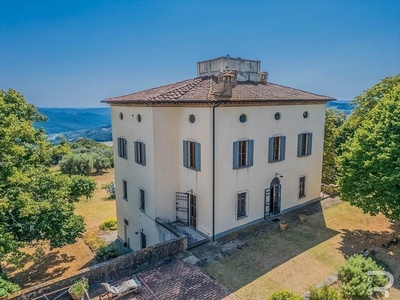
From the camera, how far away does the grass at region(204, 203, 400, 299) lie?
468 inches

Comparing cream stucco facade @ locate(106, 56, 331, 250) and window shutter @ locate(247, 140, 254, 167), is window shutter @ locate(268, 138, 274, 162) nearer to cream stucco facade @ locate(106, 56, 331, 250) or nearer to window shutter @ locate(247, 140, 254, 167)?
cream stucco facade @ locate(106, 56, 331, 250)

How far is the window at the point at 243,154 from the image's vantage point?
1587 cm

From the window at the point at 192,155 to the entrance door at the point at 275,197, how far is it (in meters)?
5.56

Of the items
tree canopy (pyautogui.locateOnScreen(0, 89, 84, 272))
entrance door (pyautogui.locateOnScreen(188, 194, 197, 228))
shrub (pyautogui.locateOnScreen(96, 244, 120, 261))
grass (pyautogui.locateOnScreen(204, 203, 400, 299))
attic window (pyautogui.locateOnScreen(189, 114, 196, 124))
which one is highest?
attic window (pyautogui.locateOnScreen(189, 114, 196, 124))

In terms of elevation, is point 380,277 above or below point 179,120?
below

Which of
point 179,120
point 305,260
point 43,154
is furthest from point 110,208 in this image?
point 305,260

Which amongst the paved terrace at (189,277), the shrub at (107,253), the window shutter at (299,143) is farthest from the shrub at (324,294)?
the shrub at (107,253)

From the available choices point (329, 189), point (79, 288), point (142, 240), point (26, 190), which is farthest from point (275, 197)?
point (26, 190)

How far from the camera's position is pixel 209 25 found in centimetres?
2022

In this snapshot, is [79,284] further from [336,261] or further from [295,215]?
[295,215]

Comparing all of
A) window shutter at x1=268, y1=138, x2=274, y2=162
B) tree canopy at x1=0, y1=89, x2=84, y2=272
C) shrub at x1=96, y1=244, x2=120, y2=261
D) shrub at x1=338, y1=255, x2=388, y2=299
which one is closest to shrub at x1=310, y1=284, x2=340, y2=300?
shrub at x1=338, y1=255, x2=388, y2=299

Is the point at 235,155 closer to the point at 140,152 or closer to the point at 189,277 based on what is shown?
the point at 140,152

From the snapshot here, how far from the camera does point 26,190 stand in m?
13.5

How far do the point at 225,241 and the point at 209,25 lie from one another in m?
14.8
